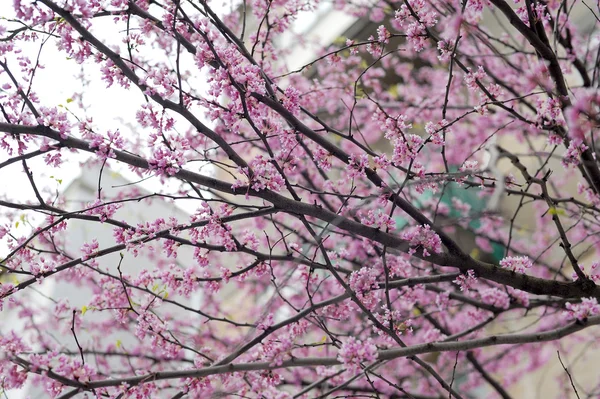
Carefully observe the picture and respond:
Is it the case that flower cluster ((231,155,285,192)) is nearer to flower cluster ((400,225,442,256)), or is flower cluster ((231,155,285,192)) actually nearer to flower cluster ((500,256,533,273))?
flower cluster ((400,225,442,256))

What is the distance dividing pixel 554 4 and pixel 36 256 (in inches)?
166

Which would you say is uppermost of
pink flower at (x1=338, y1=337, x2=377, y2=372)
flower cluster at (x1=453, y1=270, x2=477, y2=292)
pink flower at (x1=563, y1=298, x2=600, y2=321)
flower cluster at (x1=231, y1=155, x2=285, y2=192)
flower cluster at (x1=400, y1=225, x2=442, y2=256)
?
flower cluster at (x1=231, y1=155, x2=285, y2=192)

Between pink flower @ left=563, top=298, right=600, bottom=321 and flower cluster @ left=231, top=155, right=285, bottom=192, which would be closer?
flower cluster @ left=231, top=155, right=285, bottom=192

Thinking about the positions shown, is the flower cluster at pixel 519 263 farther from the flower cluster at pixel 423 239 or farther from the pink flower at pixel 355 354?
the pink flower at pixel 355 354

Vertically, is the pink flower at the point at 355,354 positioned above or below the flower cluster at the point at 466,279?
below

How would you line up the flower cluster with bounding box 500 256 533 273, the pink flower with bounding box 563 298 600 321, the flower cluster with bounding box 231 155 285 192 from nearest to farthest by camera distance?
the flower cluster with bounding box 231 155 285 192 → the pink flower with bounding box 563 298 600 321 → the flower cluster with bounding box 500 256 533 273

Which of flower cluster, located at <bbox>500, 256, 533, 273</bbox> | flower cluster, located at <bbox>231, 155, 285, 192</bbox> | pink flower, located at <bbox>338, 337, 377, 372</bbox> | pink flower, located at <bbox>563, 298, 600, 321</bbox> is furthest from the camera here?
flower cluster, located at <bbox>500, 256, 533, 273</bbox>

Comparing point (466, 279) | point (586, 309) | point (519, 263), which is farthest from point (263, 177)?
point (586, 309)

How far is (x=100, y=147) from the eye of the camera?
7.75 feet

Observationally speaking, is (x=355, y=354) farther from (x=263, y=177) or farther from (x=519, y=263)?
(x=519, y=263)

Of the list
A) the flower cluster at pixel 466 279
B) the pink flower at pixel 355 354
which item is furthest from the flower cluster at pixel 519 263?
the pink flower at pixel 355 354

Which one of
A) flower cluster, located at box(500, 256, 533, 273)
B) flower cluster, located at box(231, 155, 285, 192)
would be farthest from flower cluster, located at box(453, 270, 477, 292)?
flower cluster, located at box(231, 155, 285, 192)

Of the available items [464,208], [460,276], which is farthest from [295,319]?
[464,208]

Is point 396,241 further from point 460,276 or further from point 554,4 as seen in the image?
point 554,4
